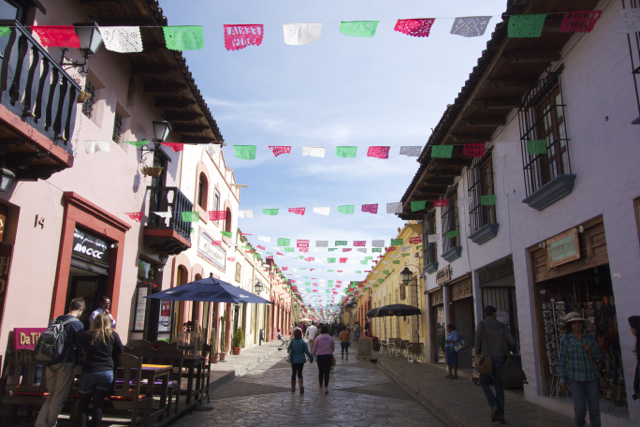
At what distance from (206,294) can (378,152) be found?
450 centimetres

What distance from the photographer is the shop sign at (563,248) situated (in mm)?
6957

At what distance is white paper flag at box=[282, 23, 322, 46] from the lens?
6117 mm

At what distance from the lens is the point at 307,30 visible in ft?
20.1

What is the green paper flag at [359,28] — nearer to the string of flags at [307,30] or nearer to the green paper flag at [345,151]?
the string of flags at [307,30]

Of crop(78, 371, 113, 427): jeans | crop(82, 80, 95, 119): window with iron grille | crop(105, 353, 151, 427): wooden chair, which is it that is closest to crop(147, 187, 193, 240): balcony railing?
crop(82, 80, 95, 119): window with iron grille

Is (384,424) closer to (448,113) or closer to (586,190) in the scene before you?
(586,190)

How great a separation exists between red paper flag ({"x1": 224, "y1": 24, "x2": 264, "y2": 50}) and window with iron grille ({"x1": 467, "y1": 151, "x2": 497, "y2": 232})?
6522 mm

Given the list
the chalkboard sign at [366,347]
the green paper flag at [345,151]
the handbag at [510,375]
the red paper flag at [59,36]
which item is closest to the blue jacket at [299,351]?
the green paper flag at [345,151]

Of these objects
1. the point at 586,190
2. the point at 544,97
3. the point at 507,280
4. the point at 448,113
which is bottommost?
the point at 507,280

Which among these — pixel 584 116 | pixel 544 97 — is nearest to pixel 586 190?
pixel 584 116

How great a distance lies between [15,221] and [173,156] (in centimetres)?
636

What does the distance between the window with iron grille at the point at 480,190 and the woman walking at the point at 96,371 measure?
27.3 feet

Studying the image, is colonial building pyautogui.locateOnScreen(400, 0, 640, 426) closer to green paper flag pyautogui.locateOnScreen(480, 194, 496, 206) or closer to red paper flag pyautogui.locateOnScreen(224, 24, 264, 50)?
green paper flag pyautogui.locateOnScreen(480, 194, 496, 206)

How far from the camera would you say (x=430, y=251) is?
1705 centimetres
